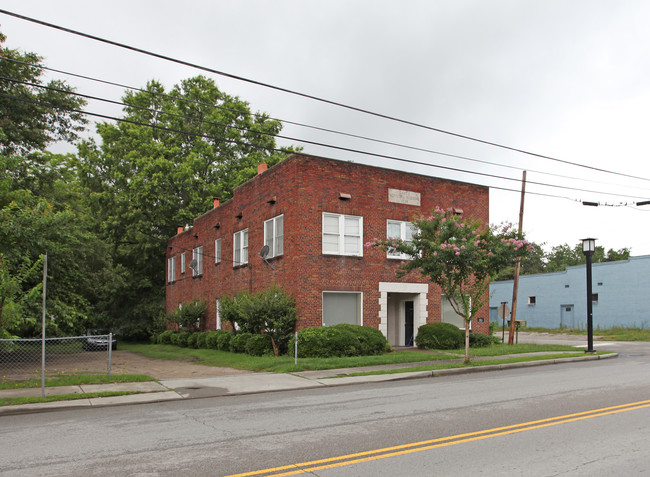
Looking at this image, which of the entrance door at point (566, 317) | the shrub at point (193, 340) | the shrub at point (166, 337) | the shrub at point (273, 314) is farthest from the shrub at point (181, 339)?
the entrance door at point (566, 317)

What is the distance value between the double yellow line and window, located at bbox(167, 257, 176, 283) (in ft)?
109

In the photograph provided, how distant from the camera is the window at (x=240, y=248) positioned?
2561cm

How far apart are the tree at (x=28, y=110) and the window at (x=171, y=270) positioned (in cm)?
1342

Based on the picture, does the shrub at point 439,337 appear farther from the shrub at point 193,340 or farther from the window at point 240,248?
the shrub at point 193,340

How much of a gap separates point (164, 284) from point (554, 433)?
39319 millimetres

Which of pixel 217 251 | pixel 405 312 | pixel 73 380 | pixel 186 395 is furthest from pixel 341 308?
pixel 217 251

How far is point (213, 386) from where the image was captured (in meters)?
13.5

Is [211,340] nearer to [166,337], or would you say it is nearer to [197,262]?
[197,262]

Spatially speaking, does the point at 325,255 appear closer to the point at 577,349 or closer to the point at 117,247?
the point at 577,349

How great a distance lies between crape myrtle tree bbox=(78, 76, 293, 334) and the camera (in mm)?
37281

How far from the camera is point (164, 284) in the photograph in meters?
43.2

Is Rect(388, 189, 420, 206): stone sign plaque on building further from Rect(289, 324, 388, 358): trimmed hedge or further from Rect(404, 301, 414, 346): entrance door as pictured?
Rect(289, 324, 388, 358): trimmed hedge

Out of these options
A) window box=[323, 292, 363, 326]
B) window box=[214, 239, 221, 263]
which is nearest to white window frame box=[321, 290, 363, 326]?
window box=[323, 292, 363, 326]

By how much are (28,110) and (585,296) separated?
133 ft
